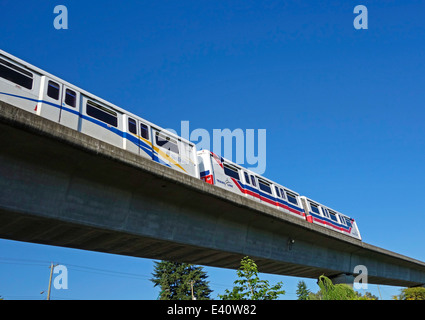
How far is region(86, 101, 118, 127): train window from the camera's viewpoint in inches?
555

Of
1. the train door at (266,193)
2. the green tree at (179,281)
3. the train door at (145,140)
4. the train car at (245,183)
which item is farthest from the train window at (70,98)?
the green tree at (179,281)

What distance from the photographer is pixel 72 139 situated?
10.7 metres

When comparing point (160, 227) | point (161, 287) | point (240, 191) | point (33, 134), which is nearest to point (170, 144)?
point (160, 227)

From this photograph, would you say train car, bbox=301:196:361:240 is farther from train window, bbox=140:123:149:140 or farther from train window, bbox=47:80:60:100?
train window, bbox=47:80:60:100

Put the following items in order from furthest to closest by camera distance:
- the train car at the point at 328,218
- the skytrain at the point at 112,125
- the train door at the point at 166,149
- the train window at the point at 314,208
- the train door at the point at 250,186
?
the train window at the point at 314,208, the train car at the point at 328,218, the train door at the point at 250,186, the train door at the point at 166,149, the skytrain at the point at 112,125

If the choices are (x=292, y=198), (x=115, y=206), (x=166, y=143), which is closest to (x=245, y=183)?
(x=292, y=198)

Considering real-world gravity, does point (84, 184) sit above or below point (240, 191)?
below

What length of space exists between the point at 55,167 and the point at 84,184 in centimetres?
107

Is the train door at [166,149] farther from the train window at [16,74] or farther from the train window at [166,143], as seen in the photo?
the train window at [16,74]

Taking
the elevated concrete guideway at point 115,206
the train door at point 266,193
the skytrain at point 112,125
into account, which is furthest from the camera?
the train door at point 266,193

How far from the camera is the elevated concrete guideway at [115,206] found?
33.8 feet

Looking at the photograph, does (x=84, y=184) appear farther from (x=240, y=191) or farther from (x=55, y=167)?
(x=240, y=191)

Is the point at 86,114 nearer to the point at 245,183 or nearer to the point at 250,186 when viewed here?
the point at 245,183

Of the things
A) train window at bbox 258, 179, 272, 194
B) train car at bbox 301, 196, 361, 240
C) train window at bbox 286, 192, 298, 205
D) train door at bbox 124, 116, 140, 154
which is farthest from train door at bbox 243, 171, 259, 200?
train door at bbox 124, 116, 140, 154
